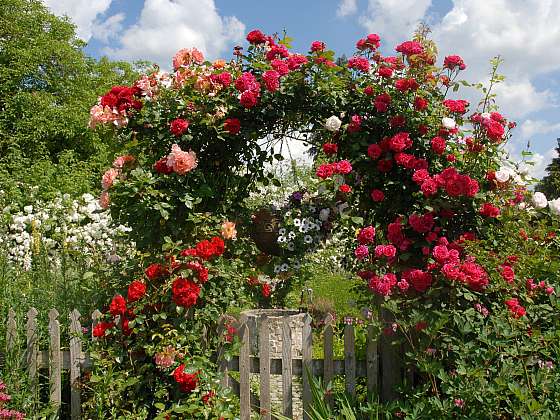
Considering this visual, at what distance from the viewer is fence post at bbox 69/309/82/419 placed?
356 centimetres

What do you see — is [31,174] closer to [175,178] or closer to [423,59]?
[175,178]

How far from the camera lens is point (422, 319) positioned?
9.48 ft

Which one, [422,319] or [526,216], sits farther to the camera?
[526,216]

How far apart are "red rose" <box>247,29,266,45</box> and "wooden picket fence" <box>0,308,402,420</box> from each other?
181 cm

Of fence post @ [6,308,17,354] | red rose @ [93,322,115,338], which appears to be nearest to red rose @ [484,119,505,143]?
red rose @ [93,322,115,338]

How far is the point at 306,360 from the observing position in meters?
3.37

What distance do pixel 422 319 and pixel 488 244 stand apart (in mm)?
810

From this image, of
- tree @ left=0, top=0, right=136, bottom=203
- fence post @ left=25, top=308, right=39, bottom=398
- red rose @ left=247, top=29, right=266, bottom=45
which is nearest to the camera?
fence post @ left=25, top=308, right=39, bottom=398

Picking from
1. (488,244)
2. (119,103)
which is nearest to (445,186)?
(488,244)

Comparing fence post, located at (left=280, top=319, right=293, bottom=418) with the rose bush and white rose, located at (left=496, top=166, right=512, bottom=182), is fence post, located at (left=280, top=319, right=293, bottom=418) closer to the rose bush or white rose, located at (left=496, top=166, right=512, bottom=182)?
the rose bush

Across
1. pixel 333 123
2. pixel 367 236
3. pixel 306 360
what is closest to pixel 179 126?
pixel 333 123

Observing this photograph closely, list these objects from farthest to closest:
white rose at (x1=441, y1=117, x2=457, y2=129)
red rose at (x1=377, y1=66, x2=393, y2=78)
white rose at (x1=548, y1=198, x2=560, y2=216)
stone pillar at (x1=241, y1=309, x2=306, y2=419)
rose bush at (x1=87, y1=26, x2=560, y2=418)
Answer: stone pillar at (x1=241, y1=309, x2=306, y2=419) < red rose at (x1=377, y1=66, x2=393, y2=78) < white rose at (x1=441, y1=117, x2=457, y2=129) < white rose at (x1=548, y1=198, x2=560, y2=216) < rose bush at (x1=87, y1=26, x2=560, y2=418)

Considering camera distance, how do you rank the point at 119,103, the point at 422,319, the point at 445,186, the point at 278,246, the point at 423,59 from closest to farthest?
the point at 422,319, the point at 445,186, the point at 423,59, the point at 119,103, the point at 278,246

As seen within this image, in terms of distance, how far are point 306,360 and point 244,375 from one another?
387 millimetres
